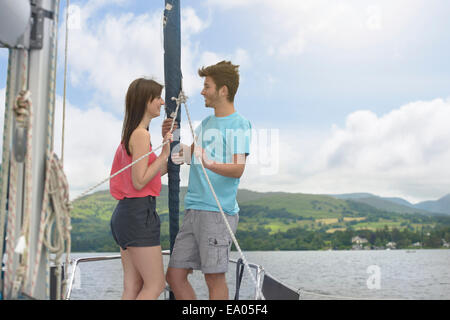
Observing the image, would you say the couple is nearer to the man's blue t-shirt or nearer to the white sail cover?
the man's blue t-shirt

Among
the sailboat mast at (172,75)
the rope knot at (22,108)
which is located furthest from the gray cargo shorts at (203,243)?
the rope knot at (22,108)

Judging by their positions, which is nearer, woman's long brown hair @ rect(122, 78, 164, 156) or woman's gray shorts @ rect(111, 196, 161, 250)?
woman's gray shorts @ rect(111, 196, 161, 250)

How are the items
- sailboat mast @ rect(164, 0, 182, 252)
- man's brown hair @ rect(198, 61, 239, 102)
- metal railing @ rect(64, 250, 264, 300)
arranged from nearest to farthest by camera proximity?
man's brown hair @ rect(198, 61, 239, 102), metal railing @ rect(64, 250, 264, 300), sailboat mast @ rect(164, 0, 182, 252)

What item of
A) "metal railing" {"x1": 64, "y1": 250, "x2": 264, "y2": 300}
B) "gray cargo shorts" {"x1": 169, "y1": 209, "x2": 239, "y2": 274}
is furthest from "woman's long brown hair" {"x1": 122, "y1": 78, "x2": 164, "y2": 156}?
"metal railing" {"x1": 64, "y1": 250, "x2": 264, "y2": 300}

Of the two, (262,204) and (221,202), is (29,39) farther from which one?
(262,204)

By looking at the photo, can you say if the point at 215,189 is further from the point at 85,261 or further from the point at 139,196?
the point at 85,261

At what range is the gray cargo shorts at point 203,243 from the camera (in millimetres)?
2477

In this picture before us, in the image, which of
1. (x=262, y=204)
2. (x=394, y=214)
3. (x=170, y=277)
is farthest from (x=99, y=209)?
(x=394, y=214)

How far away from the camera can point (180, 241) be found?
103 inches

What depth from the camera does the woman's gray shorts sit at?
7.80ft

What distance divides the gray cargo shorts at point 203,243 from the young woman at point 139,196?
0.20m

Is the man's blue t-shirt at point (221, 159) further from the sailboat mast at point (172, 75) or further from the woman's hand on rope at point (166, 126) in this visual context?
the sailboat mast at point (172, 75)

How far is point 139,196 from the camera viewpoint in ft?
7.94
